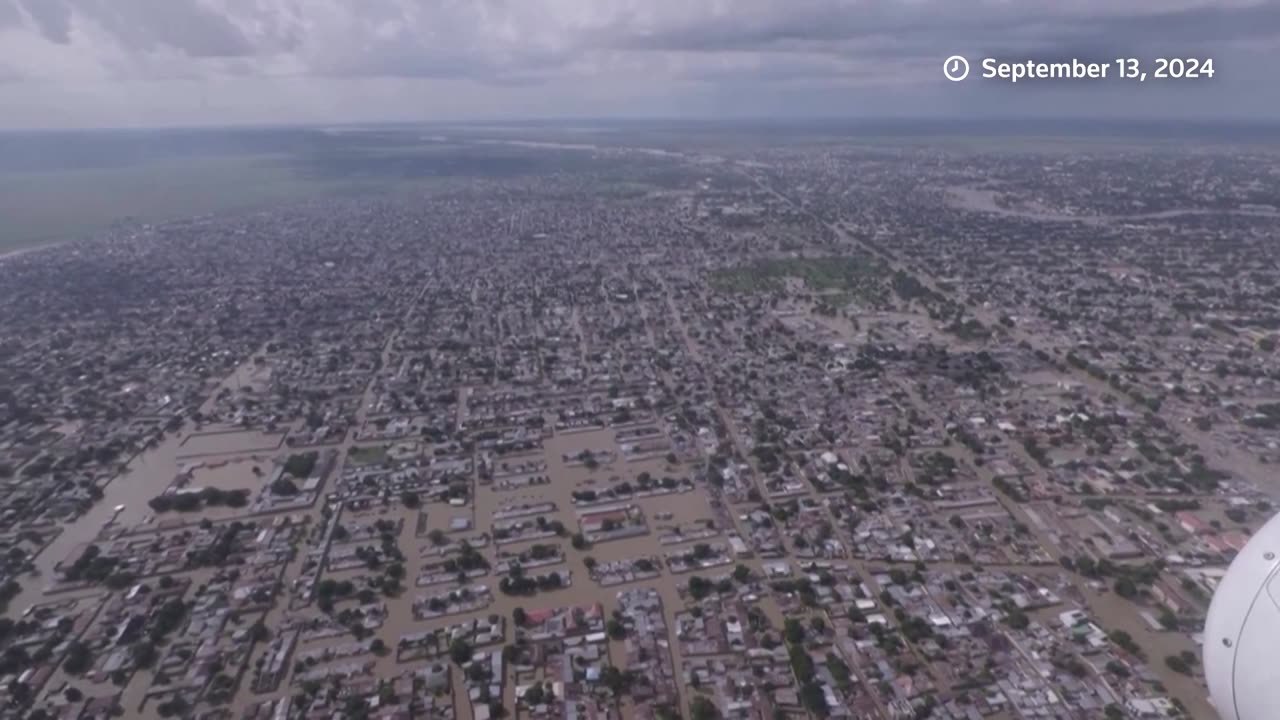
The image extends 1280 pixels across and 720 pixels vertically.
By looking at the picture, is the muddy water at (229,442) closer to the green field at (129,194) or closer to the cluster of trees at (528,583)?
the cluster of trees at (528,583)

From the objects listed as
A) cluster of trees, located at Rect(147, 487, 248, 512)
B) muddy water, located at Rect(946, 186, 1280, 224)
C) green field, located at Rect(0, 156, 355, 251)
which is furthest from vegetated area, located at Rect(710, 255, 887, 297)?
green field, located at Rect(0, 156, 355, 251)

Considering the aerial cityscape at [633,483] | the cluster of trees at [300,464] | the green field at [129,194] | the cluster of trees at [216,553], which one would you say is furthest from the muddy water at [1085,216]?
the green field at [129,194]

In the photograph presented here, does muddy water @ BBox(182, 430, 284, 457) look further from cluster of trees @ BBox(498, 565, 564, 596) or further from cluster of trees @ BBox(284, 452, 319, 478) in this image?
cluster of trees @ BBox(498, 565, 564, 596)

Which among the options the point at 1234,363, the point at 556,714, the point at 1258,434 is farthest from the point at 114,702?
the point at 1234,363

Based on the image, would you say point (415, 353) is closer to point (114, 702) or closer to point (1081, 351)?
point (114, 702)

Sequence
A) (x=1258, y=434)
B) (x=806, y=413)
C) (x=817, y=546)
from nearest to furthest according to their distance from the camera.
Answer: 1. (x=817, y=546)
2. (x=1258, y=434)
3. (x=806, y=413)

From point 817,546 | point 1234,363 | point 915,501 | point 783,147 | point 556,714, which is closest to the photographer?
point 556,714

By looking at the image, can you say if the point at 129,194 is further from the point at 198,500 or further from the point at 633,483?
the point at 633,483
